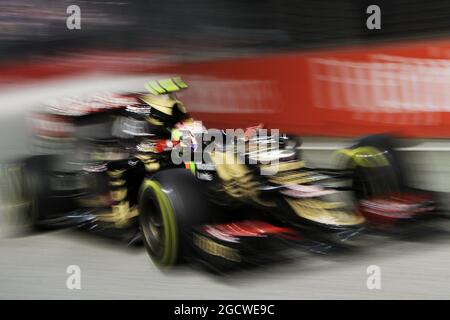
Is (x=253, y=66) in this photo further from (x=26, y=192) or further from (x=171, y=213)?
(x=26, y=192)

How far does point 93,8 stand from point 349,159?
1.56m

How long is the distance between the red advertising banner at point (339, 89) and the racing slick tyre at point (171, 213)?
2.22ft

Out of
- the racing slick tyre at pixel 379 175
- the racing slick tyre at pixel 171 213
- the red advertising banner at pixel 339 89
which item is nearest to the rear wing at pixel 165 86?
the red advertising banner at pixel 339 89

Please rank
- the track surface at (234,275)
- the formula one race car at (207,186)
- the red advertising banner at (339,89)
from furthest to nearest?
1. the red advertising banner at (339,89)
2. the formula one race car at (207,186)
3. the track surface at (234,275)

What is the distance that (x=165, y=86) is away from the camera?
9.36 feet

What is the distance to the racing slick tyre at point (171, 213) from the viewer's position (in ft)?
8.32

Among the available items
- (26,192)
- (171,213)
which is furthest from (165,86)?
(26,192)

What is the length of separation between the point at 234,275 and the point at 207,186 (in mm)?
394

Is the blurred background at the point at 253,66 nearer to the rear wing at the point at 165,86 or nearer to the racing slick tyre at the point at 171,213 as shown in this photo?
the rear wing at the point at 165,86

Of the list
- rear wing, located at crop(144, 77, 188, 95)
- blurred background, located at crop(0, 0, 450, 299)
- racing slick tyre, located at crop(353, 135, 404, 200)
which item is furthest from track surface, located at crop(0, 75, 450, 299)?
rear wing, located at crop(144, 77, 188, 95)

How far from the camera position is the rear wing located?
9.30ft

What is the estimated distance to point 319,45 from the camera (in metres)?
3.47

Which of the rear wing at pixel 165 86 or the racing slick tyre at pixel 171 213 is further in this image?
the rear wing at pixel 165 86
